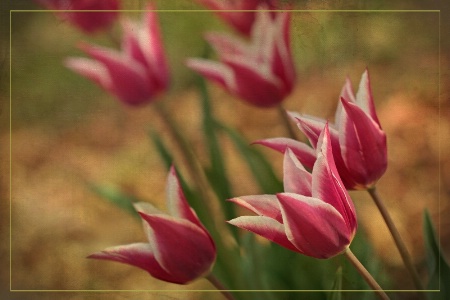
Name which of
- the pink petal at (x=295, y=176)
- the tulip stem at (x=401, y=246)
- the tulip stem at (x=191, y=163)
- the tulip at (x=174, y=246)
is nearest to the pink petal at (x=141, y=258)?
the tulip at (x=174, y=246)

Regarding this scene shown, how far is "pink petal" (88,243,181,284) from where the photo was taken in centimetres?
101

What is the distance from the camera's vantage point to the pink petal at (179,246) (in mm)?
998

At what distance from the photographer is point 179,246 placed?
1.00 meters

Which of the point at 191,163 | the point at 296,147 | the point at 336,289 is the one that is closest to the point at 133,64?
the point at 191,163

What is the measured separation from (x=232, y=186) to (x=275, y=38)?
0.25m

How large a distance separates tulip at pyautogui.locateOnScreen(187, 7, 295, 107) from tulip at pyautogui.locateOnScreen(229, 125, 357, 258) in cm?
11

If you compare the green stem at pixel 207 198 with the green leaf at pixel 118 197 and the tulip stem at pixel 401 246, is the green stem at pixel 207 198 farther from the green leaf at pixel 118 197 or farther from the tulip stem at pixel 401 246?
the tulip stem at pixel 401 246

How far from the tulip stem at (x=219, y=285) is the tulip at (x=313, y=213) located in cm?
11

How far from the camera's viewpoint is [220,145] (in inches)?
42.3

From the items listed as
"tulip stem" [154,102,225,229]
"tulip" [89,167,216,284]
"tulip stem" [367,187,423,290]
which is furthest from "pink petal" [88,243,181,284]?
"tulip stem" [367,187,423,290]

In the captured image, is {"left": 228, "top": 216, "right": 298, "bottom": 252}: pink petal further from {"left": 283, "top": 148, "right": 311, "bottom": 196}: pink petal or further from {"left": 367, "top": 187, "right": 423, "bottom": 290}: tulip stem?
{"left": 367, "top": 187, "right": 423, "bottom": 290}: tulip stem

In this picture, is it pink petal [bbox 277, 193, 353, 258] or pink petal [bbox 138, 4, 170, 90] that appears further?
pink petal [bbox 138, 4, 170, 90]

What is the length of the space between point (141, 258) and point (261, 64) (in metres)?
0.35

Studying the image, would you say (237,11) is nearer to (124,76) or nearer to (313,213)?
(124,76)
